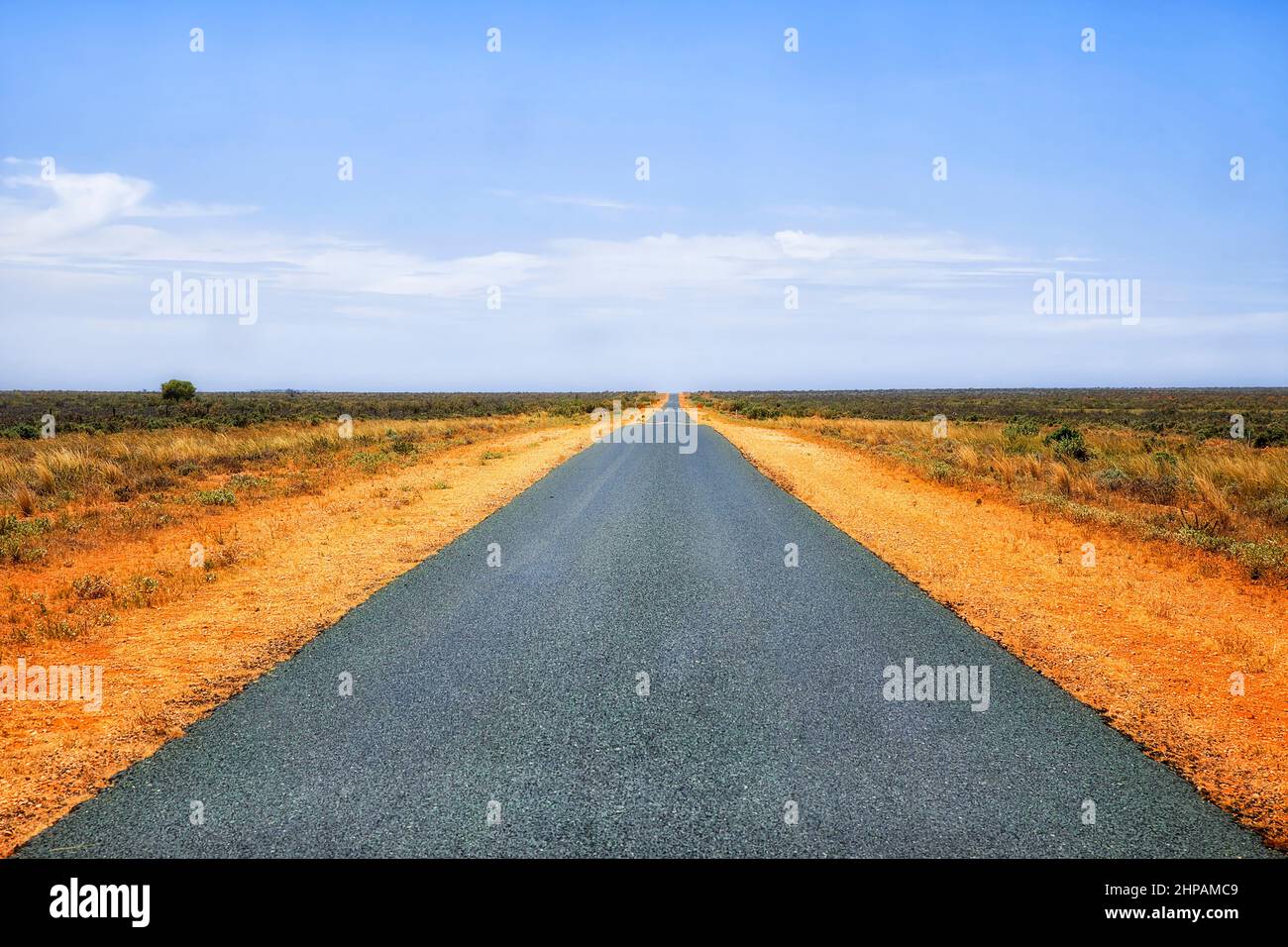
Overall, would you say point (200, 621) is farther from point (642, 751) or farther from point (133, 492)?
point (133, 492)

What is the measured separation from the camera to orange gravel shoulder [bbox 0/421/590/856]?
14.2 feet

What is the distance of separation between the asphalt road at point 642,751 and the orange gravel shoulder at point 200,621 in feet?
1.03

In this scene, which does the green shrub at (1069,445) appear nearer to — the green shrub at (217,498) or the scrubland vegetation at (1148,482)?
the scrubland vegetation at (1148,482)

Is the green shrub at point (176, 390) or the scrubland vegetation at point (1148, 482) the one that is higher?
the green shrub at point (176, 390)

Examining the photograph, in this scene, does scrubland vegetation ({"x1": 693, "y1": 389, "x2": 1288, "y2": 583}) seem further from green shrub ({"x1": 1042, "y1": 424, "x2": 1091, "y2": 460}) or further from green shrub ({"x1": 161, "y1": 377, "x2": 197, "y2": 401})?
green shrub ({"x1": 161, "y1": 377, "x2": 197, "y2": 401})

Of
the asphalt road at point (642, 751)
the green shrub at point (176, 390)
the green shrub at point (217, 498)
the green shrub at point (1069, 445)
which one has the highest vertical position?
the green shrub at point (176, 390)

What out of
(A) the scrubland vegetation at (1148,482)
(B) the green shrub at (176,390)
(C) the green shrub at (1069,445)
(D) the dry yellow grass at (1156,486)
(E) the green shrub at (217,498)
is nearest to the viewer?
(D) the dry yellow grass at (1156,486)

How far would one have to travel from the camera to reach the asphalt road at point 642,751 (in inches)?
137

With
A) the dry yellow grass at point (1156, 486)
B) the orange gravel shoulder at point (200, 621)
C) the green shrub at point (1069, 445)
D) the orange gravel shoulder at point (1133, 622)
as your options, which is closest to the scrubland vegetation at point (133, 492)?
the orange gravel shoulder at point (200, 621)

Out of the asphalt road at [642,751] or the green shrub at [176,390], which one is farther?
the green shrub at [176,390]

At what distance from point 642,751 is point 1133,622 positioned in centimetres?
548

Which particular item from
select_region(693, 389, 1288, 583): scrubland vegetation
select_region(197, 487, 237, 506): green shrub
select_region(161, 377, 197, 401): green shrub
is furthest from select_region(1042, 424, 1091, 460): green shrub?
select_region(161, 377, 197, 401): green shrub

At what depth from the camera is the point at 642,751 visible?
4281 millimetres
